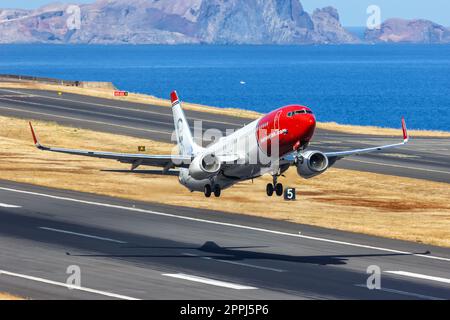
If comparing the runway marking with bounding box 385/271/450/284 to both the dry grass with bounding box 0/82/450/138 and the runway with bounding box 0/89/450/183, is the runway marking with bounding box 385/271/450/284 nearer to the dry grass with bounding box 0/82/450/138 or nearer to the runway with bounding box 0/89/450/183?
the runway with bounding box 0/89/450/183

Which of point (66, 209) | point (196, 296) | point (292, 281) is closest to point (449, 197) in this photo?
point (66, 209)

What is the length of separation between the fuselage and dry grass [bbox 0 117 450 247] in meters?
15.7

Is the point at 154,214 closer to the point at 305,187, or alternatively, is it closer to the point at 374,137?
the point at 305,187

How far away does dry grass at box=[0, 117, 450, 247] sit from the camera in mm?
84188

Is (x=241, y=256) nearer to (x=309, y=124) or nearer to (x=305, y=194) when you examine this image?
(x=309, y=124)

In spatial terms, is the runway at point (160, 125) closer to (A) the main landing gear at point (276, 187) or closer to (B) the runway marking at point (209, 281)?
(A) the main landing gear at point (276, 187)

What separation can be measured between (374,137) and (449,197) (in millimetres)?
48335

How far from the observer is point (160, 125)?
152 meters

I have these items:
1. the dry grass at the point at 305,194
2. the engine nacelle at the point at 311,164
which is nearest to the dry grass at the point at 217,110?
the dry grass at the point at 305,194

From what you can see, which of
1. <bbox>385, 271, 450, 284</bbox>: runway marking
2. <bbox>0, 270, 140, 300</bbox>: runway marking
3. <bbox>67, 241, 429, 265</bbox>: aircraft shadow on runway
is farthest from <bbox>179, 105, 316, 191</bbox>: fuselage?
<bbox>0, 270, 140, 300</bbox>: runway marking

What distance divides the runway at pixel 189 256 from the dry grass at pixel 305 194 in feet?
13.1

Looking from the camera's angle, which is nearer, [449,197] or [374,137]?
[449,197]
